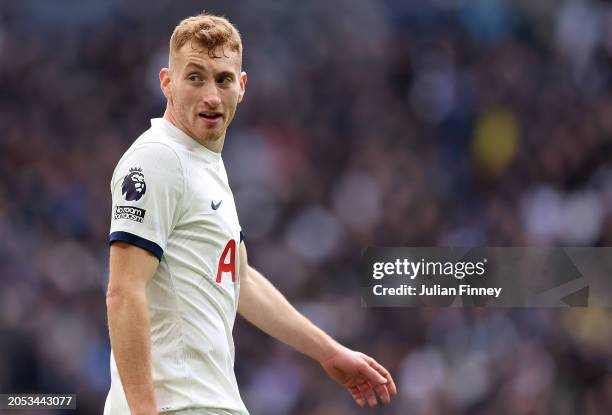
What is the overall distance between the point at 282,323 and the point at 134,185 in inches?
28.7

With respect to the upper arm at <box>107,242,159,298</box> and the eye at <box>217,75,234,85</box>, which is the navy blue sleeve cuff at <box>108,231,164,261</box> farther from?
the eye at <box>217,75,234,85</box>

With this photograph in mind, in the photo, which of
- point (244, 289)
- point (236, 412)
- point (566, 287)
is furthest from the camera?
point (566, 287)

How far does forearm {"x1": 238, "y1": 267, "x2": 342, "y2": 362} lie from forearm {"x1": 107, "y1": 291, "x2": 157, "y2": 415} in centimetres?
68

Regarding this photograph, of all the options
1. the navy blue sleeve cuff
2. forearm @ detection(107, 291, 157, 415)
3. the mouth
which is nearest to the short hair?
the mouth

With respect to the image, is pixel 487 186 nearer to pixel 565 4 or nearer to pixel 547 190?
pixel 547 190

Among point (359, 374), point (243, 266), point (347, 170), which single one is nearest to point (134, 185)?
point (243, 266)

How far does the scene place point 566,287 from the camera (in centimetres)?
489

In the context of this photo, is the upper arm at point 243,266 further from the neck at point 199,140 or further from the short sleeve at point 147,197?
the short sleeve at point 147,197

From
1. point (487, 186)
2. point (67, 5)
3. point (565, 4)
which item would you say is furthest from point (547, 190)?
point (67, 5)

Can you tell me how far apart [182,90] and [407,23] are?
116 inches

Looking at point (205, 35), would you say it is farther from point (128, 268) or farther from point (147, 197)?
point (128, 268)

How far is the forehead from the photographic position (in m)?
2.28

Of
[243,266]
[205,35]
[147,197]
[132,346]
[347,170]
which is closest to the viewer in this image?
[132,346]

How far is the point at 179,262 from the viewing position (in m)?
2.13
